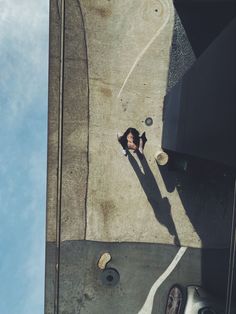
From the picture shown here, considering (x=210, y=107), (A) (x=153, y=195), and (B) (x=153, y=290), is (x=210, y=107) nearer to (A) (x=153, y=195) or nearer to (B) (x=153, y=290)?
(A) (x=153, y=195)

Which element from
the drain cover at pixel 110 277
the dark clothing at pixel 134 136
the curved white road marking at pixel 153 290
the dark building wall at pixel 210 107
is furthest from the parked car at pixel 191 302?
the dark clothing at pixel 134 136

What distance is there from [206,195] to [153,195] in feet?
4.91

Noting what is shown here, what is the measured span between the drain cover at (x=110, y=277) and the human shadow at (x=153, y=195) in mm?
1910

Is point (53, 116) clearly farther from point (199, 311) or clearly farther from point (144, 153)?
point (199, 311)

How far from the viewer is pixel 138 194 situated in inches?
404

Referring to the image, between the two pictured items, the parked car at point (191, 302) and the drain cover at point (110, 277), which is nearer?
the parked car at point (191, 302)

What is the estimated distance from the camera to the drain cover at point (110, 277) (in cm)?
1018

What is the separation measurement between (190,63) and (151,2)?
210 cm

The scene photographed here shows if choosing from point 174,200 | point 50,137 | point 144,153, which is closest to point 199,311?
point 174,200

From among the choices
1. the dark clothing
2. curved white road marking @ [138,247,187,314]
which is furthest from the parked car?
the dark clothing

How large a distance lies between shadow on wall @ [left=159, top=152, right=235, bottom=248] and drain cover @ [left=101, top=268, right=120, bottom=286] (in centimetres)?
260

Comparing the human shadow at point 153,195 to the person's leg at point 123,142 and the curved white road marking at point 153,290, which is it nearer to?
the person's leg at point 123,142

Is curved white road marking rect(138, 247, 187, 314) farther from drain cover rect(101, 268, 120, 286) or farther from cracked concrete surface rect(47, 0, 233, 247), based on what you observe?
drain cover rect(101, 268, 120, 286)

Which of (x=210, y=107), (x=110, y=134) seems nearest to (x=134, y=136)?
(x=110, y=134)
